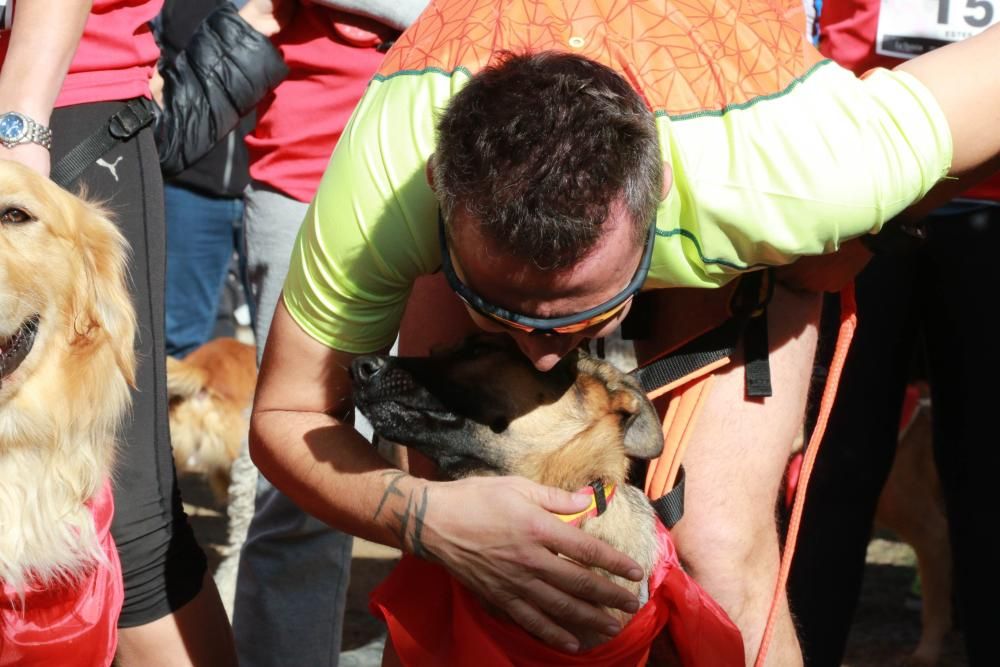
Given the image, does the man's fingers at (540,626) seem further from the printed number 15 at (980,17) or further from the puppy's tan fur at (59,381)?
the printed number 15 at (980,17)

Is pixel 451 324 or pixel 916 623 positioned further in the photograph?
pixel 916 623

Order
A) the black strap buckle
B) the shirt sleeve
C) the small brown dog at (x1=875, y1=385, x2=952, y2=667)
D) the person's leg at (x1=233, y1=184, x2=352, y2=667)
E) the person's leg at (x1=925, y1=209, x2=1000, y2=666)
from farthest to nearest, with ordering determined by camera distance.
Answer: the small brown dog at (x1=875, y1=385, x2=952, y2=667), the person's leg at (x1=233, y1=184, x2=352, y2=667), the person's leg at (x1=925, y1=209, x2=1000, y2=666), the black strap buckle, the shirt sleeve

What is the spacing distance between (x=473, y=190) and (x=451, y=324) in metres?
0.77

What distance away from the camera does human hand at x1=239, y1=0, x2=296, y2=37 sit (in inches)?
145

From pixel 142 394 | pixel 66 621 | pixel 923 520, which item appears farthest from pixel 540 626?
pixel 923 520

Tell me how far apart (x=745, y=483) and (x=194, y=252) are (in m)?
4.34

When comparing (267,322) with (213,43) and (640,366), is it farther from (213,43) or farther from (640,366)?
(640,366)

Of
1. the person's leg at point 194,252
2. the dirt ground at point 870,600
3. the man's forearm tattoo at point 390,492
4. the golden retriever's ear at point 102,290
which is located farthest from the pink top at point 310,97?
the person's leg at point 194,252

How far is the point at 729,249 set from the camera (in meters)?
2.31

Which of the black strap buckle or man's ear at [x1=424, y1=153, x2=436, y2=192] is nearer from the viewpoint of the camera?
man's ear at [x1=424, y1=153, x2=436, y2=192]

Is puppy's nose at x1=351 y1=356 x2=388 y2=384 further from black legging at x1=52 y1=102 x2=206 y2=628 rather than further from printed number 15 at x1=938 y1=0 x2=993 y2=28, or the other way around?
printed number 15 at x1=938 y1=0 x2=993 y2=28

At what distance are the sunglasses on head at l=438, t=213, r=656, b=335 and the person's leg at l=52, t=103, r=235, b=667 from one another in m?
1.00

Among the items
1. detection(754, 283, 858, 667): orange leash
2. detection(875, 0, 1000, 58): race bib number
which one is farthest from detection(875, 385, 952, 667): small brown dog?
detection(754, 283, 858, 667): orange leash

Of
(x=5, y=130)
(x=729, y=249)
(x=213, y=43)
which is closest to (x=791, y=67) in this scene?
(x=729, y=249)
